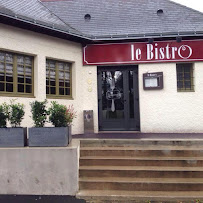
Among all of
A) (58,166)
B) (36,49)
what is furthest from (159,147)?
(36,49)

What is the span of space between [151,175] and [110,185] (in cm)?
91

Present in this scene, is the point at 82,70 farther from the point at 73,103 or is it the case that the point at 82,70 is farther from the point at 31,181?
the point at 31,181

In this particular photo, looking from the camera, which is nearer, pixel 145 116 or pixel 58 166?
pixel 58 166

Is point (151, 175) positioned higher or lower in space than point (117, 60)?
lower

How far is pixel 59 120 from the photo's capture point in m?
5.62

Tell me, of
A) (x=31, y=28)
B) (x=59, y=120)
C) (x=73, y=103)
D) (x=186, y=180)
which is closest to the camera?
(x=186, y=180)

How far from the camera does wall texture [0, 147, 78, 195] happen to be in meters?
5.21

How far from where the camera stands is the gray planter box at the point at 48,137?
17.8ft

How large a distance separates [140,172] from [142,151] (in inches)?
24.7

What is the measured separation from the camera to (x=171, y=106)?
894 centimetres

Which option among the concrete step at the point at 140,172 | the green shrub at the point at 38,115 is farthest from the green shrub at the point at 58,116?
the concrete step at the point at 140,172

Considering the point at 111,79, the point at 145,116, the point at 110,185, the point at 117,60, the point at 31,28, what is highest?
the point at 31,28

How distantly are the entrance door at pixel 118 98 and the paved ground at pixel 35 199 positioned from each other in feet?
14.9

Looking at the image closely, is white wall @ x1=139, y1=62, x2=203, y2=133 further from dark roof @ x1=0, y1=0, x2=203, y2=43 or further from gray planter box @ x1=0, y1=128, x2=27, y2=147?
gray planter box @ x1=0, y1=128, x2=27, y2=147
